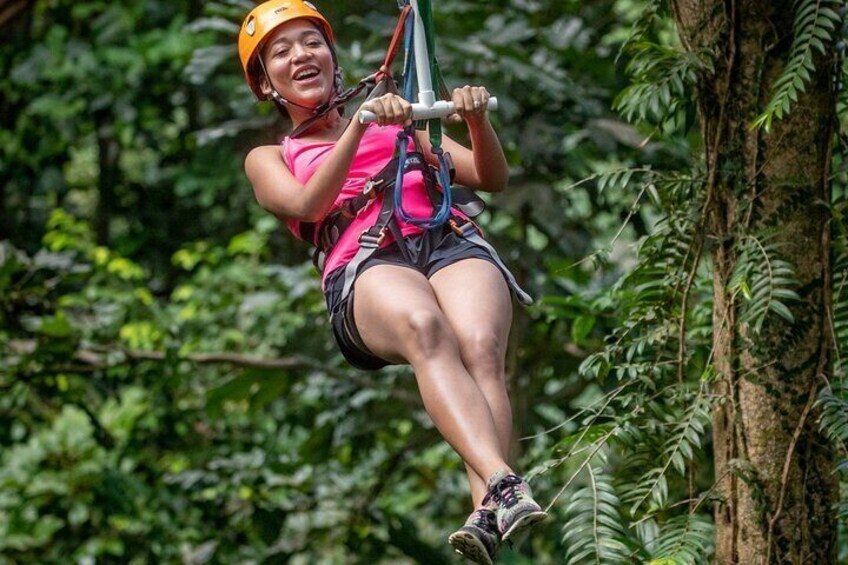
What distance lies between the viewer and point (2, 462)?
743cm

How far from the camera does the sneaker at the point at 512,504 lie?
2.67 m

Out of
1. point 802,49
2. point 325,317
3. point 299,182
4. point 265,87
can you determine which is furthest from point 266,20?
point 325,317

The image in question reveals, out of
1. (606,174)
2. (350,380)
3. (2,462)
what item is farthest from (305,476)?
(606,174)

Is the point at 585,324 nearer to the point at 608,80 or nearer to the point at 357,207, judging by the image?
the point at 357,207

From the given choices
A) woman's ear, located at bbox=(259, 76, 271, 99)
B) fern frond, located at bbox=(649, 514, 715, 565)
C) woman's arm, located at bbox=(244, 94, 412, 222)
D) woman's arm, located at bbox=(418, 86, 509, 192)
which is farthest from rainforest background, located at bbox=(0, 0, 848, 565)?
woman's ear, located at bbox=(259, 76, 271, 99)

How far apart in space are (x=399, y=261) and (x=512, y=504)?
0.69 m

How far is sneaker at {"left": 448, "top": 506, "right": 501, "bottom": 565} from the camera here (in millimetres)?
2701

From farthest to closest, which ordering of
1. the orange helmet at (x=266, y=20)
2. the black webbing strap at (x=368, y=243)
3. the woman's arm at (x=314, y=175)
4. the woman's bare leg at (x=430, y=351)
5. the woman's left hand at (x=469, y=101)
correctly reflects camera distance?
the orange helmet at (x=266, y=20) < the black webbing strap at (x=368, y=243) < the woman's left hand at (x=469, y=101) < the woman's arm at (x=314, y=175) < the woman's bare leg at (x=430, y=351)

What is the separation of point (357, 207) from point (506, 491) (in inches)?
33.2

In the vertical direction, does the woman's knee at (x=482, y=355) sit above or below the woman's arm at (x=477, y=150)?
below

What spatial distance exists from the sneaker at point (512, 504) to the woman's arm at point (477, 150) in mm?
791

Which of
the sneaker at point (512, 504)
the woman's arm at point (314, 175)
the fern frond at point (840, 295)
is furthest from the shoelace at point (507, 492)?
the fern frond at point (840, 295)

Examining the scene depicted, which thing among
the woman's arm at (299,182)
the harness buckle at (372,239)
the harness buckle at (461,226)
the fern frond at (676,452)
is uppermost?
the woman's arm at (299,182)

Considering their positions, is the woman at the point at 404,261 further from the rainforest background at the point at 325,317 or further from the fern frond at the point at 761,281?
the fern frond at the point at 761,281
